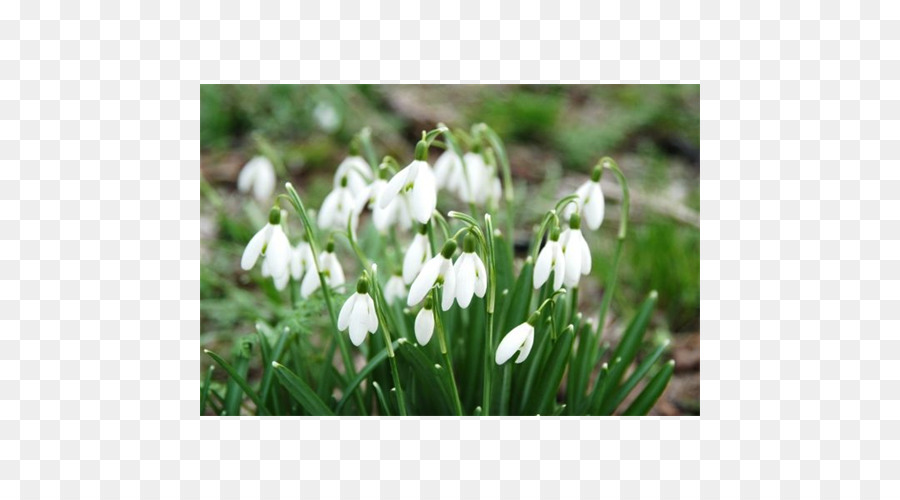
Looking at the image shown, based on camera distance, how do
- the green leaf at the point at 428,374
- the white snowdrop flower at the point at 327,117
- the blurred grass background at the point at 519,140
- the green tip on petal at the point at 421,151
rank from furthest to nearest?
the white snowdrop flower at the point at 327,117, the blurred grass background at the point at 519,140, the green leaf at the point at 428,374, the green tip on petal at the point at 421,151

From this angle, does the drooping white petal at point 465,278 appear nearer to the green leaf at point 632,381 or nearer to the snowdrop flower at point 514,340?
the snowdrop flower at point 514,340

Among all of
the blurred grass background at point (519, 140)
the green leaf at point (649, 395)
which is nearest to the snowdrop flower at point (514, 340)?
the green leaf at point (649, 395)

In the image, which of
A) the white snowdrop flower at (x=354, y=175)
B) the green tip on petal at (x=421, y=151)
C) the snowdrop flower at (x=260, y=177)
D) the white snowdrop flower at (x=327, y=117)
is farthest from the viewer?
the white snowdrop flower at (x=327, y=117)

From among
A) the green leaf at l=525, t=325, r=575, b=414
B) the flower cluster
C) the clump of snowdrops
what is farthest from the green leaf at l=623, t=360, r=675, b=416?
the flower cluster

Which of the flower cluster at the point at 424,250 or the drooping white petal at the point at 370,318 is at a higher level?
the flower cluster at the point at 424,250

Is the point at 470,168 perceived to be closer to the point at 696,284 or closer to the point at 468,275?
the point at 468,275

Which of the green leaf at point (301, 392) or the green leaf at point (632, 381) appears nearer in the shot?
the green leaf at point (301, 392)

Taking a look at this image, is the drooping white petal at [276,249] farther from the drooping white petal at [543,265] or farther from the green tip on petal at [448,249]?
the drooping white petal at [543,265]

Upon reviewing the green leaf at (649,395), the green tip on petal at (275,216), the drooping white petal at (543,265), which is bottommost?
the green leaf at (649,395)
